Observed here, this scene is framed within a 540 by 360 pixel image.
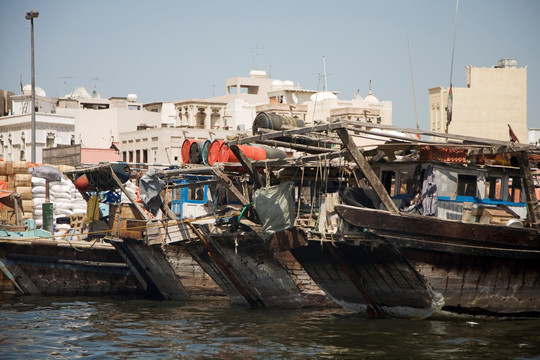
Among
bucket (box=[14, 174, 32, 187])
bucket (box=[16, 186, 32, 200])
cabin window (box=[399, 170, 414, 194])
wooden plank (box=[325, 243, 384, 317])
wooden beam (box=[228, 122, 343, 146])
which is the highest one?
wooden beam (box=[228, 122, 343, 146])

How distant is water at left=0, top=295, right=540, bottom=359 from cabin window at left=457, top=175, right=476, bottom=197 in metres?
2.71

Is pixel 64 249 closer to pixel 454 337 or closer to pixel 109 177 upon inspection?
pixel 109 177

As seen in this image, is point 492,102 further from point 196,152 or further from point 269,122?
point 269,122

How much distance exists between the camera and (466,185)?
17.0 m

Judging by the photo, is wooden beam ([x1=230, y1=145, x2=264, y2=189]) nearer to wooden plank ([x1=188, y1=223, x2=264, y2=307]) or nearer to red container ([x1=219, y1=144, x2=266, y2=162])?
red container ([x1=219, y1=144, x2=266, y2=162])

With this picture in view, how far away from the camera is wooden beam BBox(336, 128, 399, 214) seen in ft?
50.2

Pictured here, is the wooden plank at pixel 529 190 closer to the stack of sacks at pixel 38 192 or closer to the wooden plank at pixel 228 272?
the wooden plank at pixel 228 272

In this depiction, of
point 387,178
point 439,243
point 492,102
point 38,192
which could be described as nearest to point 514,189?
point 387,178

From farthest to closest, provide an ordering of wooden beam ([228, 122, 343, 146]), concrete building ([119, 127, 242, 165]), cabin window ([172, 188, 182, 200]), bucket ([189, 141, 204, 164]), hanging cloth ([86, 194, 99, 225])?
1. concrete building ([119, 127, 242, 165])
2. cabin window ([172, 188, 182, 200])
3. hanging cloth ([86, 194, 99, 225])
4. bucket ([189, 141, 204, 164])
5. wooden beam ([228, 122, 343, 146])

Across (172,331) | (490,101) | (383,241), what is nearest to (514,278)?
(383,241)

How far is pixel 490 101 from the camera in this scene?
150ft

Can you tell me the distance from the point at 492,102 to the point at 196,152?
2905 centimetres

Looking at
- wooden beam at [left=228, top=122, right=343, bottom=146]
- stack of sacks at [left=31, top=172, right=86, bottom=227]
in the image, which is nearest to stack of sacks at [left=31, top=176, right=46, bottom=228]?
stack of sacks at [left=31, top=172, right=86, bottom=227]

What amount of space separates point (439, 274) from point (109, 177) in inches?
373
